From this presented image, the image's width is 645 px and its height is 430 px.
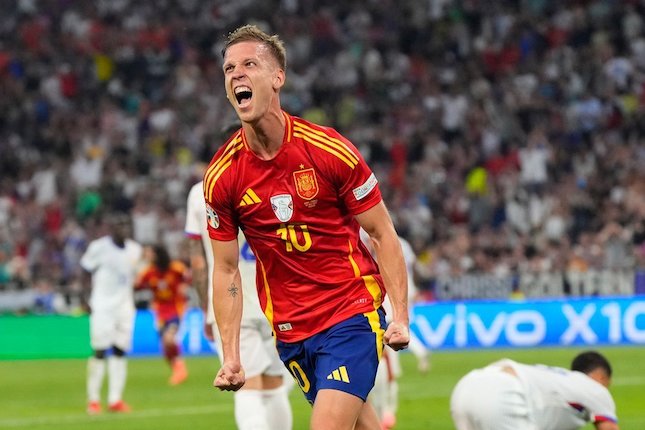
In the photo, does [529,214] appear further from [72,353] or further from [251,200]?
[251,200]

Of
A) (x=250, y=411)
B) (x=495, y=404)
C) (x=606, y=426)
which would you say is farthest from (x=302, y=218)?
(x=606, y=426)

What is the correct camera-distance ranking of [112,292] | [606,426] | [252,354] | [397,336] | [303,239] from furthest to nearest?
[112,292] → [252,354] → [606,426] → [303,239] → [397,336]

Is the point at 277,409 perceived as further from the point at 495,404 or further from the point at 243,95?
the point at 243,95

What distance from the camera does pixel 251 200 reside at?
6.55m

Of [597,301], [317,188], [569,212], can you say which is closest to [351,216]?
[317,188]

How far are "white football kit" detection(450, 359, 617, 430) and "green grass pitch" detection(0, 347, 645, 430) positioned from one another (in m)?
4.19

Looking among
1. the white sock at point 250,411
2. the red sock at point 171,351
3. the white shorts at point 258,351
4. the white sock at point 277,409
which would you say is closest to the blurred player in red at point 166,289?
the red sock at point 171,351

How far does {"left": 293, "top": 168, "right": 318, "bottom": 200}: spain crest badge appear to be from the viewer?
648 centimetres

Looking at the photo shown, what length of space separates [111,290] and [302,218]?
980 centimetres

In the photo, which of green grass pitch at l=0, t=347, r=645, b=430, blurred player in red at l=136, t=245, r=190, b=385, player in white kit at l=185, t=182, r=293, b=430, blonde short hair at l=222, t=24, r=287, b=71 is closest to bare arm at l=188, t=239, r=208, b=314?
player in white kit at l=185, t=182, r=293, b=430

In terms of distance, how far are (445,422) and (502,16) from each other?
1823 centimetres

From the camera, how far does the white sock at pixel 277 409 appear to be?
867 centimetres

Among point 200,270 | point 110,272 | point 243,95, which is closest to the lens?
point 243,95

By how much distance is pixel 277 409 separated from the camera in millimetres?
8727
